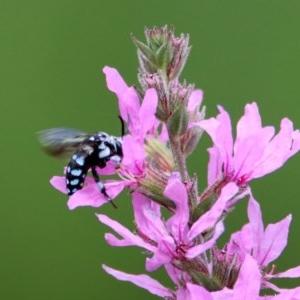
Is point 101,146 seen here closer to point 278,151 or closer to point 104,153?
point 104,153

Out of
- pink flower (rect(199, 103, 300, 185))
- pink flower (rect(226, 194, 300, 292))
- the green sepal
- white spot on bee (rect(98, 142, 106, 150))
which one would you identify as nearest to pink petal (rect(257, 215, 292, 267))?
pink flower (rect(226, 194, 300, 292))

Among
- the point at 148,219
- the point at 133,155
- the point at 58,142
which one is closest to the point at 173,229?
the point at 148,219

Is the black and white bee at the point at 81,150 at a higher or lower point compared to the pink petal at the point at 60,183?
higher

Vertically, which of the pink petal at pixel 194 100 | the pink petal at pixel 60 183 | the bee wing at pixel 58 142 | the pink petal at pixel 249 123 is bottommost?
the pink petal at pixel 60 183

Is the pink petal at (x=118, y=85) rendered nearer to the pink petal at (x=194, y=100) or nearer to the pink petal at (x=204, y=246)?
the pink petal at (x=194, y=100)

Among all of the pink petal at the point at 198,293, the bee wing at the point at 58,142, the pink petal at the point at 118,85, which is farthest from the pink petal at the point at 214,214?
the bee wing at the point at 58,142

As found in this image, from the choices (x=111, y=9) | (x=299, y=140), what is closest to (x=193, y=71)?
(x=111, y=9)
